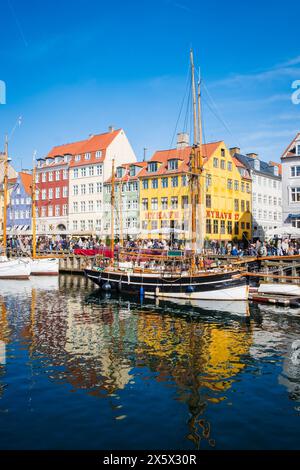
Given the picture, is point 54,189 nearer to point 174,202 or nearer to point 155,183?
point 155,183

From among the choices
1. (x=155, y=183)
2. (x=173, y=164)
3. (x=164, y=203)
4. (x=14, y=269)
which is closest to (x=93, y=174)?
(x=155, y=183)

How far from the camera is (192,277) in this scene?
105ft

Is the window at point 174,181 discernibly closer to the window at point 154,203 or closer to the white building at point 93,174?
the window at point 154,203

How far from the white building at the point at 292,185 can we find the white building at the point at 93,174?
32.3 m

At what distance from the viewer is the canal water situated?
10.3 m

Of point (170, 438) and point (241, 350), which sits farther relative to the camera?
point (241, 350)

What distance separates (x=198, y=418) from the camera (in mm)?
11266

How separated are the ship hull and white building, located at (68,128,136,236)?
3799cm

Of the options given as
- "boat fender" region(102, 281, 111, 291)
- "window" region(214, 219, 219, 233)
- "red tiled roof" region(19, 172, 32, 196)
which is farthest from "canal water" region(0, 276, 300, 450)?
"red tiled roof" region(19, 172, 32, 196)

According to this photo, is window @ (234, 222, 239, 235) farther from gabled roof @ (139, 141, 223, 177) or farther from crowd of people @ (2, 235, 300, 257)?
gabled roof @ (139, 141, 223, 177)

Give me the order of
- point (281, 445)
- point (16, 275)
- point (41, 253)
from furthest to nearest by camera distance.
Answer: point (41, 253), point (16, 275), point (281, 445)

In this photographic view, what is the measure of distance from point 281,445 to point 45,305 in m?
23.1
